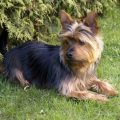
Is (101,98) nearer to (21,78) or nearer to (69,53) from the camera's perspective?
(69,53)

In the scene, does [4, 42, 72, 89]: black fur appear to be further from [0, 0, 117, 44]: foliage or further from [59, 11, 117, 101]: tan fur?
[0, 0, 117, 44]: foliage

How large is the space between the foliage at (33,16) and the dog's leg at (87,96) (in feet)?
6.30

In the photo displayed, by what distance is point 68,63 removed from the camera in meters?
6.21

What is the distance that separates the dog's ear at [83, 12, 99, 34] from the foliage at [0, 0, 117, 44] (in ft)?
5.78

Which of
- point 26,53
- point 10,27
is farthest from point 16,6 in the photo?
point 26,53

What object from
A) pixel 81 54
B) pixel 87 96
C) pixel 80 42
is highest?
pixel 80 42

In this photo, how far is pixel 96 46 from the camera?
6.17 meters

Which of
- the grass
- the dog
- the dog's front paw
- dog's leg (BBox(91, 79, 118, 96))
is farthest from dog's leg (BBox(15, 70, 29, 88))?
the dog's front paw

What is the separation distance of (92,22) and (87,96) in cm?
110

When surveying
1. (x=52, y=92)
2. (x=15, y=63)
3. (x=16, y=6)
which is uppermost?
(x=16, y=6)

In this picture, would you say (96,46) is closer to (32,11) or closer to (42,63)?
(42,63)

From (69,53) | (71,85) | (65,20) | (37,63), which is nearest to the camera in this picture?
(69,53)

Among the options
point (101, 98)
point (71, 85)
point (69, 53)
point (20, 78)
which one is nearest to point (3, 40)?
point (20, 78)

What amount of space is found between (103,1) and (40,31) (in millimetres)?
2170
